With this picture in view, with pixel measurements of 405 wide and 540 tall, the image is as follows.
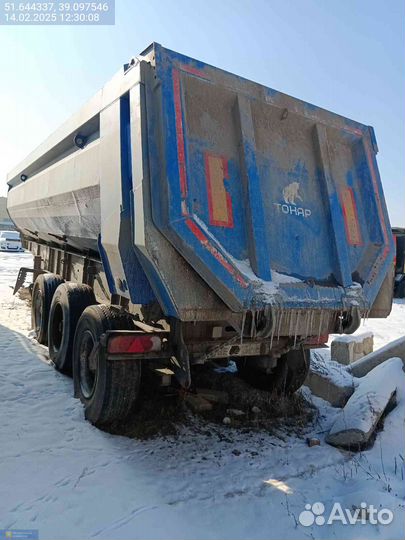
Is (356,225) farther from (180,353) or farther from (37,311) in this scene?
(37,311)

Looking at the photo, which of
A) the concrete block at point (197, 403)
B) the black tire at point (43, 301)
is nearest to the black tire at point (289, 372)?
the concrete block at point (197, 403)

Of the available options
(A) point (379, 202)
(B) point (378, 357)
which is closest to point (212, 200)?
(A) point (379, 202)

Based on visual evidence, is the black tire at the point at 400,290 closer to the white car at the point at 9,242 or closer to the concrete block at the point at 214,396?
the concrete block at the point at 214,396

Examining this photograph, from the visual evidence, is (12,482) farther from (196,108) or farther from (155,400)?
(196,108)

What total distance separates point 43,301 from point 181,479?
4.15m

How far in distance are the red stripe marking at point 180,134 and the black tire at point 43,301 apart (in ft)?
13.0

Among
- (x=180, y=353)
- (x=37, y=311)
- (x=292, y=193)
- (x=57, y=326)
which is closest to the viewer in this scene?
(x=180, y=353)

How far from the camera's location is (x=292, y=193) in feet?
12.2

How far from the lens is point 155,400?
4.23 meters

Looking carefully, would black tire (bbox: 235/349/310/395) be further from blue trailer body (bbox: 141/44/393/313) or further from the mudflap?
the mudflap

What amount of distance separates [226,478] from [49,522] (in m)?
1.26

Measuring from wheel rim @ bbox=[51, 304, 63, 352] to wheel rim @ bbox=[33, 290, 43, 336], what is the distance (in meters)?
1.01

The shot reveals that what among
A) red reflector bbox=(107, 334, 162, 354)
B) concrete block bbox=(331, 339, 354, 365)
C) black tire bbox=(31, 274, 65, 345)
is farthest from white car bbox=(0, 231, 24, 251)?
red reflector bbox=(107, 334, 162, 354)

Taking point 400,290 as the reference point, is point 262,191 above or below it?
above
